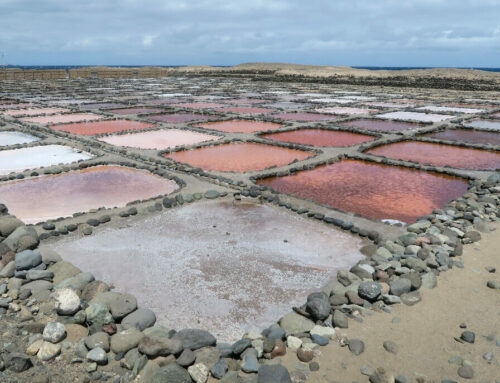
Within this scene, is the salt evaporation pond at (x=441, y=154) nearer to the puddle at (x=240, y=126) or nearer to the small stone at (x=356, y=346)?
the puddle at (x=240, y=126)

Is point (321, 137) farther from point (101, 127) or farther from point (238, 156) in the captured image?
point (101, 127)

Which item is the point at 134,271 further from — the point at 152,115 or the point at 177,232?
the point at 152,115

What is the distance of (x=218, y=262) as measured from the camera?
622 cm

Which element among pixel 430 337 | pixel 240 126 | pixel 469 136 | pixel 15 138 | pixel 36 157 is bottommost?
pixel 430 337

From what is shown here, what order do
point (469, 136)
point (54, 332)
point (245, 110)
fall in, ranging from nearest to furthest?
point (54, 332)
point (469, 136)
point (245, 110)

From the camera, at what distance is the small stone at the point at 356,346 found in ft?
13.6

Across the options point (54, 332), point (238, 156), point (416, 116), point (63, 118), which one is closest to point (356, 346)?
point (54, 332)

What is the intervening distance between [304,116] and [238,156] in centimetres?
1071

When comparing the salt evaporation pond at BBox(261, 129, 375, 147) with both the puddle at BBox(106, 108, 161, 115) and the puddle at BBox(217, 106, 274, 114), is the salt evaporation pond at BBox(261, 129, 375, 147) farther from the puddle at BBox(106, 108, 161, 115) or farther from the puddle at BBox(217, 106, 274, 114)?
the puddle at BBox(106, 108, 161, 115)

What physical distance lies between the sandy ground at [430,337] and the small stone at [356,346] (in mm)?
47

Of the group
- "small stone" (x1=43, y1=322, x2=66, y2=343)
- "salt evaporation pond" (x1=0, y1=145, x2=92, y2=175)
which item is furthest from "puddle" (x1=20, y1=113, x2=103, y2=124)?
"small stone" (x1=43, y1=322, x2=66, y2=343)

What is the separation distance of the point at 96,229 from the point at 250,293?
349 centimetres

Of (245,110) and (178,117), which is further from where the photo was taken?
(245,110)

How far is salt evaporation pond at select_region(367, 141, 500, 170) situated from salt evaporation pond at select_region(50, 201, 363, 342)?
7.45m
